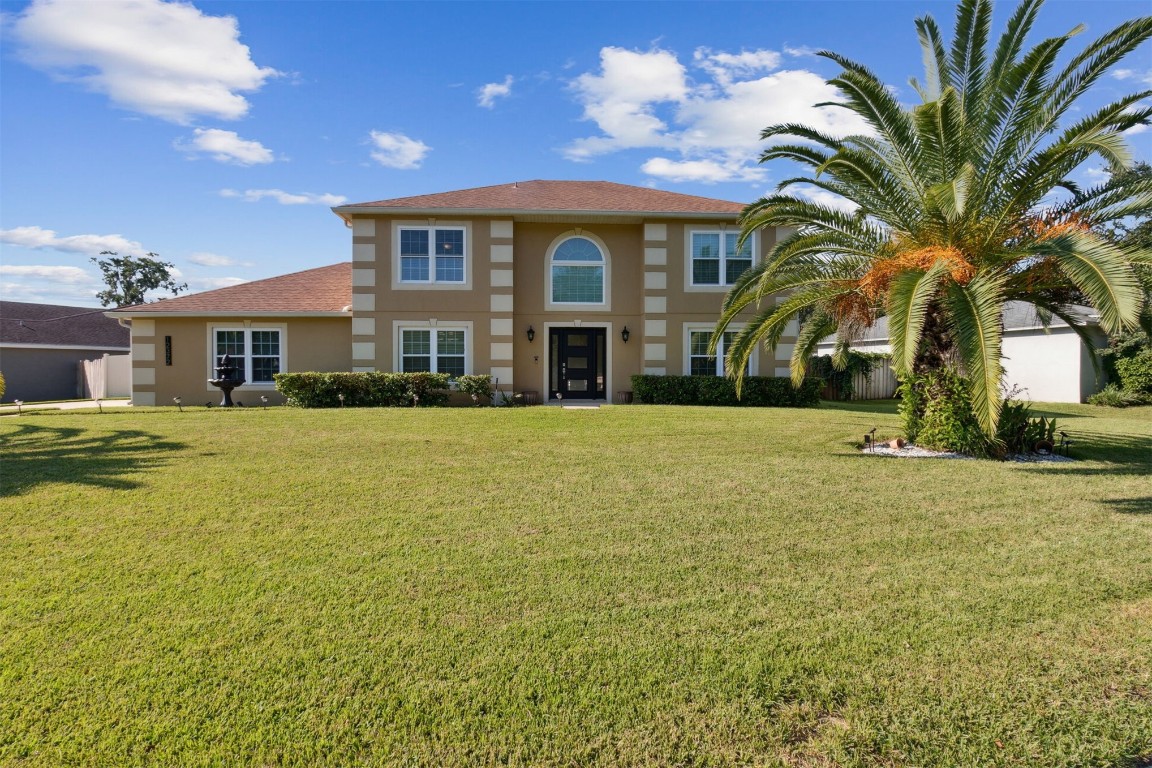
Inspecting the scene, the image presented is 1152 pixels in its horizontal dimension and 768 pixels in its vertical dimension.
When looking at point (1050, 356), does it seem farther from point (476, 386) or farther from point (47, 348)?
point (47, 348)

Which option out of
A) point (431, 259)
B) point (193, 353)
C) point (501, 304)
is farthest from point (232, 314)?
point (501, 304)

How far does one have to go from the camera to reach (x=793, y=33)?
12781mm

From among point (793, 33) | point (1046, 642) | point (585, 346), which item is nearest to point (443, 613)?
point (1046, 642)

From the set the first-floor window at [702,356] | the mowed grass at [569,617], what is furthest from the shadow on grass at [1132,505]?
the first-floor window at [702,356]

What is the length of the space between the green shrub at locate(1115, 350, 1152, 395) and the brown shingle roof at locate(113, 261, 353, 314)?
24.4 metres

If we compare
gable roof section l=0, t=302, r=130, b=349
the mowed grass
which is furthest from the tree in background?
the mowed grass

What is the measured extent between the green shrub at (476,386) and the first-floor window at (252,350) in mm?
5825

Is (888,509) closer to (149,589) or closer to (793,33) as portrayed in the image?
(149,589)

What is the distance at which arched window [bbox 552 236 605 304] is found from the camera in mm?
18078

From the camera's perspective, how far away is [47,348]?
2748 cm

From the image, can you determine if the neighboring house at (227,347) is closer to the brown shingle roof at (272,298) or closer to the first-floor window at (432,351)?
the brown shingle roof at (272,298)

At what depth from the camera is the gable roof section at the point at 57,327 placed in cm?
2730

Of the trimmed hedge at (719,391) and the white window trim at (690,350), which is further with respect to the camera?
the white window trim at (690,350)

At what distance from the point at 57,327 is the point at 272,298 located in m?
19.0
